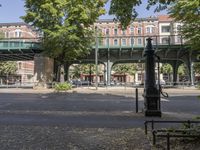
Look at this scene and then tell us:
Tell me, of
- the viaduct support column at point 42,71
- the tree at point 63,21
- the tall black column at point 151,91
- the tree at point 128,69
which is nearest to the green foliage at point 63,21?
the tree at point 63,21

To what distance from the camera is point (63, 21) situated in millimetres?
41031

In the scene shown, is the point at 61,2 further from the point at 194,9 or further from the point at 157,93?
the point at 194,9

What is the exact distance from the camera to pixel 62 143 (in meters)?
8.33

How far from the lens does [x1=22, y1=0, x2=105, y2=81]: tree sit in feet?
131

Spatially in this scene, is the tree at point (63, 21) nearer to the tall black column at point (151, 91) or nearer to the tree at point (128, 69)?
the tall black column at point (151, 91)

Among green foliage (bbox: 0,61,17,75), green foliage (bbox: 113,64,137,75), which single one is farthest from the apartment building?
green foliage (bbox: 113,64,137,75)

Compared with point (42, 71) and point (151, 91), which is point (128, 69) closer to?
point (42, 71)

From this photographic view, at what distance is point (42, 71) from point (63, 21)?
375 inches

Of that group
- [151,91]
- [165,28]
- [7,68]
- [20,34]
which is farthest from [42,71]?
[165,28]

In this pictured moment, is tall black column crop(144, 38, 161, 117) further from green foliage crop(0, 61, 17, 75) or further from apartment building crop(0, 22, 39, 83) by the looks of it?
apartment building crop(0, 22, 39, 83)

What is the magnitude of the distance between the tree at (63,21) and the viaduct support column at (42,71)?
4.67m

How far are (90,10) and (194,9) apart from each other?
32.0 m

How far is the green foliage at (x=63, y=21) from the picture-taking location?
40.0 metres

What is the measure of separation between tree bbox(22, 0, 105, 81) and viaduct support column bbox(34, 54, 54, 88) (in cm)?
467
